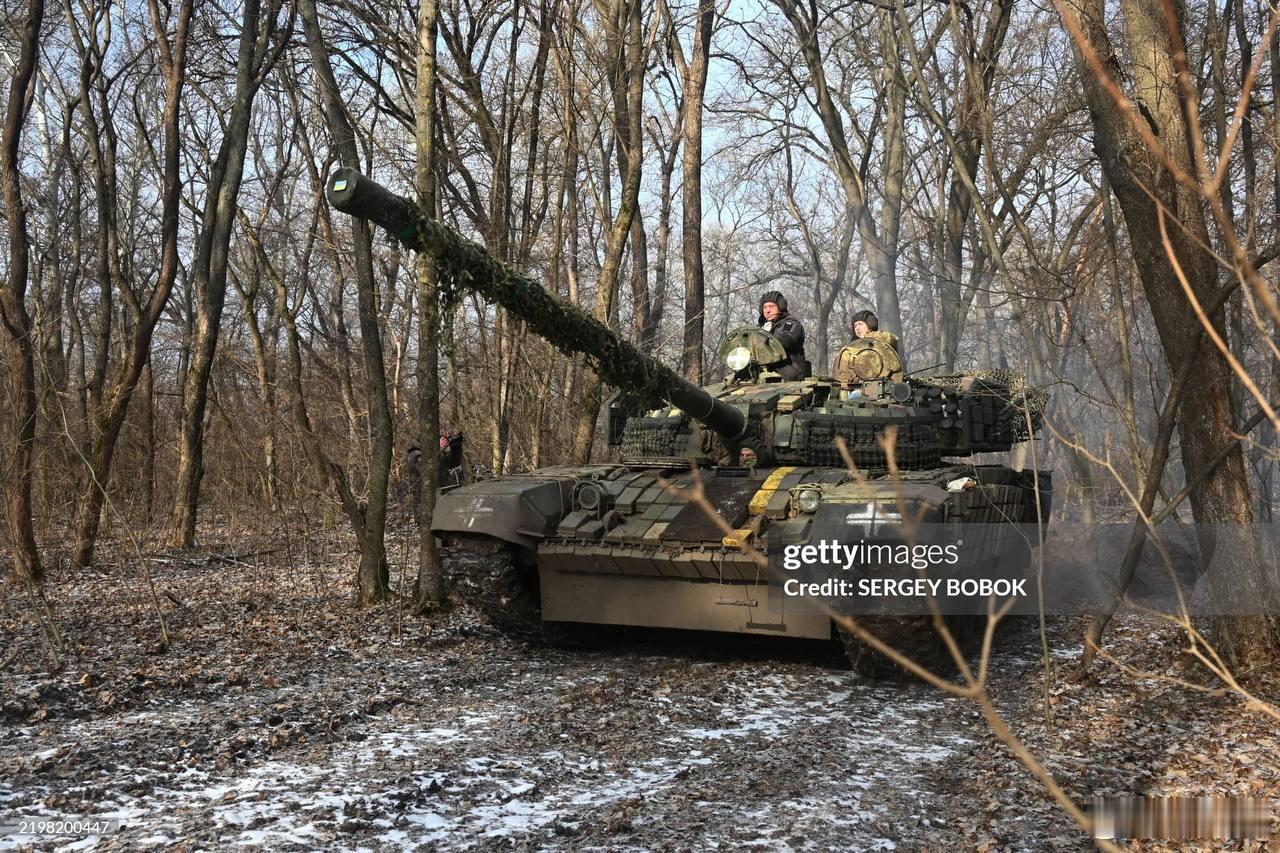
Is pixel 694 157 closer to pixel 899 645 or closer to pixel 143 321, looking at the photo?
pixel 143 321

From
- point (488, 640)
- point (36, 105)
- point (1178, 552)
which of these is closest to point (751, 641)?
point (488, 640)

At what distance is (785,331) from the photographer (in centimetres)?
1077

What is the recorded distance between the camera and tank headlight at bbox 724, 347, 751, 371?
34.4 feet

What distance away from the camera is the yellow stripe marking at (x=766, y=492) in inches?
322

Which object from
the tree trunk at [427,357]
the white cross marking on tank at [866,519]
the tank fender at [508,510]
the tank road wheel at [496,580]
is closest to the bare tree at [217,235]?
the tree trunk at [427,357]

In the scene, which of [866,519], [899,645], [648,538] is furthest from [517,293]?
[899,645]

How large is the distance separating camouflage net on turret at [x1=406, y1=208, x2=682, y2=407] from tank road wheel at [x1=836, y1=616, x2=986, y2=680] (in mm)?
2281

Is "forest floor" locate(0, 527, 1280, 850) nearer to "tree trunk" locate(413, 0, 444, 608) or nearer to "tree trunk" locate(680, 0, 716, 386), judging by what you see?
"tree trunk" locate(413, 0, 444, 608)

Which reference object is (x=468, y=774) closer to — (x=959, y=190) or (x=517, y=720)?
(x=517, y=720)

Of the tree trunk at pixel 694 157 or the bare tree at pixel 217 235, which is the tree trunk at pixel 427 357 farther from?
the tree trunk at pixel 694 157

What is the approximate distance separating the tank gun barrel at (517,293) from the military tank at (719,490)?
16mm

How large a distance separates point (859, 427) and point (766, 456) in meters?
0.82

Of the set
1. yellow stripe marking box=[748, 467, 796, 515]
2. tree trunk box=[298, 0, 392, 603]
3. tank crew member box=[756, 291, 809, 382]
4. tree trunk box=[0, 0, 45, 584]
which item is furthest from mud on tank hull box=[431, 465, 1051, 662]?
tree trunk box=[0, 0, 45, 584]

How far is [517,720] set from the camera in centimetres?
677
